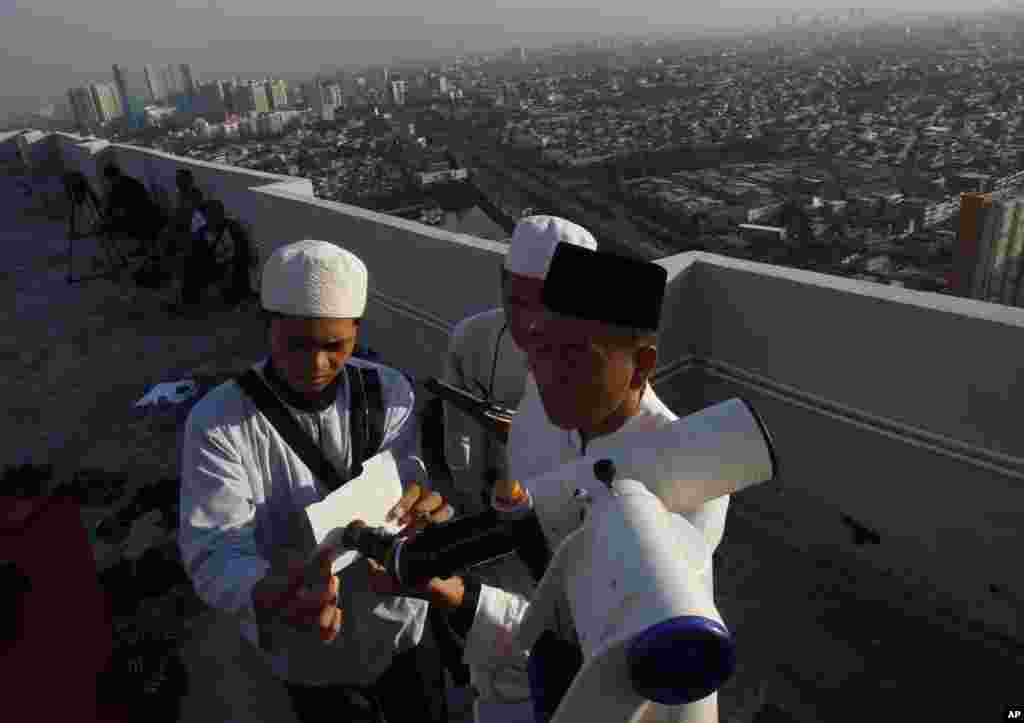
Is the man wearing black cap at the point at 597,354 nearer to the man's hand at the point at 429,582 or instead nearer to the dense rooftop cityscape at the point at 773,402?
the man's hand at the point at 429,582

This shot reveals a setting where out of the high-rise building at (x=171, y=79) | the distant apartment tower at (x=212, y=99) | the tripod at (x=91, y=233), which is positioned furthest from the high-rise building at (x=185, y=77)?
the tripod at (x=91, y=233)

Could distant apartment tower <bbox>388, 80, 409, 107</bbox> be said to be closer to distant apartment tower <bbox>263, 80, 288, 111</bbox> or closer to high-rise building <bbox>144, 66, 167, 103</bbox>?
distant apartment tower <bbox>263, 80, 288, 111</bbox>

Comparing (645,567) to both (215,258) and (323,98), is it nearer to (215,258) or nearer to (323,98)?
(215,258)

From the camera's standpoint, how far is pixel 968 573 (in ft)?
10.3

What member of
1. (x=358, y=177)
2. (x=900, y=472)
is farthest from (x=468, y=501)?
(x=358, y=177)

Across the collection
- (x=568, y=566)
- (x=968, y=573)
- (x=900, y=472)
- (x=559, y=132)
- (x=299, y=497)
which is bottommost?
(x=559, y=132)

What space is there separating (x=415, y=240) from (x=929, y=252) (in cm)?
667

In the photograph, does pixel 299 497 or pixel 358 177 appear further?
pixel 358 177

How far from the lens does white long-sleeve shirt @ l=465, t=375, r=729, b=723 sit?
144cm

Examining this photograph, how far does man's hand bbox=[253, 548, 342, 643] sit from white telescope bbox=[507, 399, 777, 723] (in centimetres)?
65

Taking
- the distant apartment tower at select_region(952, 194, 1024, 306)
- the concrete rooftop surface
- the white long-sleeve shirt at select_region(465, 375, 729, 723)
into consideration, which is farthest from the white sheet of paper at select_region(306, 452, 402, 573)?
the distant apartment tower at select_region(952, 194, 1024, 306)

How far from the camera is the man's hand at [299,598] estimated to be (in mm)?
1821

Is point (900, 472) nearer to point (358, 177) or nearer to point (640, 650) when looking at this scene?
point (640, 650)

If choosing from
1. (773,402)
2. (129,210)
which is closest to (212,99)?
(129,210)
